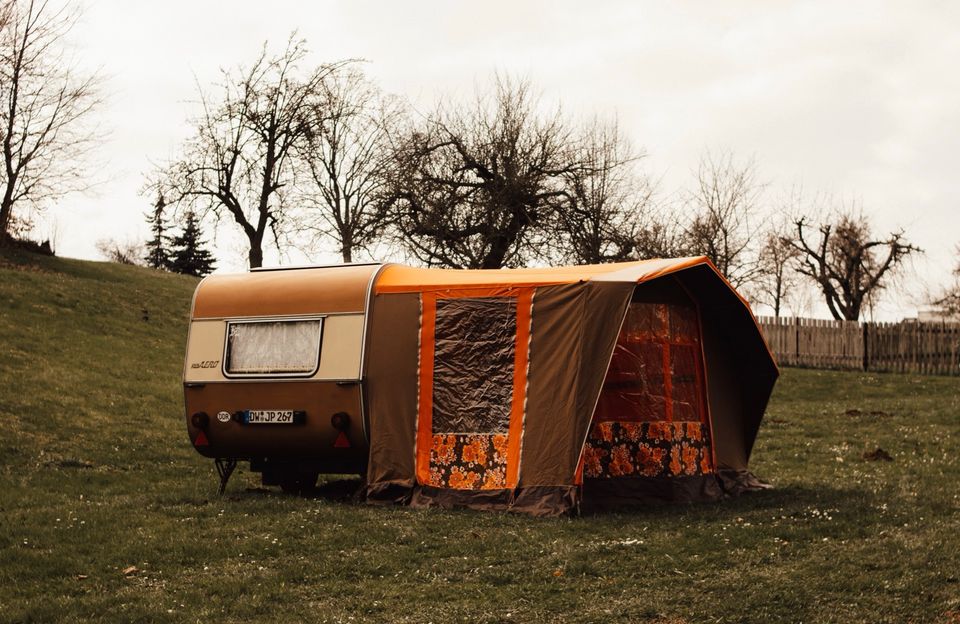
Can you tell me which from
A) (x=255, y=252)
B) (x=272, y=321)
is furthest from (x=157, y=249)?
(x=272, y=321)

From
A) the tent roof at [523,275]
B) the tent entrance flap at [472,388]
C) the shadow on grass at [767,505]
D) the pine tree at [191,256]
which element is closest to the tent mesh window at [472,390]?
the tent entrance flap at [472,388]

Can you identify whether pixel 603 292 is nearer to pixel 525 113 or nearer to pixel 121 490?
pixel 121 490

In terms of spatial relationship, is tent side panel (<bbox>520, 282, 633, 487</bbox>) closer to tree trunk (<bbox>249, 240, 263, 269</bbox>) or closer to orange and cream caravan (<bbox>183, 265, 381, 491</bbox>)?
orange and cream caravan (<bbox>183, 265, 381, 491</bbox>)

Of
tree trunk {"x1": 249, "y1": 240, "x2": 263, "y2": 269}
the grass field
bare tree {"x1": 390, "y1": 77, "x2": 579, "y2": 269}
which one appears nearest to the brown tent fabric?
the grass field

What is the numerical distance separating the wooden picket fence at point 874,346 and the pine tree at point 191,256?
4079 cm

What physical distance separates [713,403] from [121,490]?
8426mm

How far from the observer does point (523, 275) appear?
44.7 feet

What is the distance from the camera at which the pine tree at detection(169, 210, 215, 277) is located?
222 feet

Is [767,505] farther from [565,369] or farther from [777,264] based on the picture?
[777,264]

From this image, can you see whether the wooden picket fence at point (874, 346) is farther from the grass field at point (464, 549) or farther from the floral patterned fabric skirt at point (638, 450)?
the floral patterned fabric skirt at point (638, 450)

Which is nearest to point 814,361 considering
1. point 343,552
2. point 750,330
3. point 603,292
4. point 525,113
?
point 525,113

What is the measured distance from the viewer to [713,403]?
589 inches

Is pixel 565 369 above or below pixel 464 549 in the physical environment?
above

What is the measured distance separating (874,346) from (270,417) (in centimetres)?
2647
